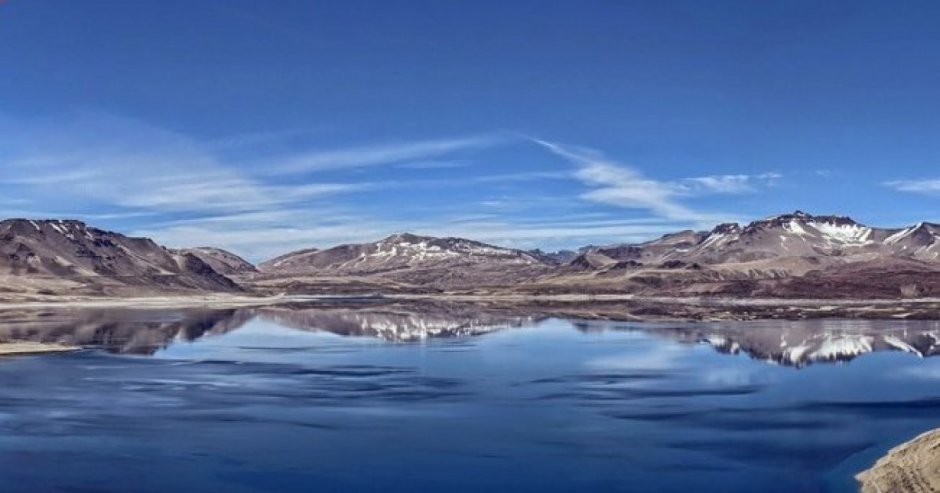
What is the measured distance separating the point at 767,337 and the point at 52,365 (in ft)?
217

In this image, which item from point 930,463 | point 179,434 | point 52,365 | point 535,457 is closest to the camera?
point 930,463

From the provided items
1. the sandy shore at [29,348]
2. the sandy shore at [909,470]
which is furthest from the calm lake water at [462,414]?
the sandy shore at [29,348]

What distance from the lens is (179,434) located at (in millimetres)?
41094

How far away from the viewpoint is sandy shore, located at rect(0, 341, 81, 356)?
256ft

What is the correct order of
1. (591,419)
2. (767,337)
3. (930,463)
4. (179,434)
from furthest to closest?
(767,337)
(591,419)
(179,434)
(930,463)

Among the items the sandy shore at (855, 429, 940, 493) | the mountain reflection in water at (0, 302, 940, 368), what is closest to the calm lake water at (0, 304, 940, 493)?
the sandy shore at (855, 429, 940, 493)

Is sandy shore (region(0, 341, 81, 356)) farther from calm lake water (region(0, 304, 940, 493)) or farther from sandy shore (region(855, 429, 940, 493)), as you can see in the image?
sandy shore (region(855, 429, 940, 493))

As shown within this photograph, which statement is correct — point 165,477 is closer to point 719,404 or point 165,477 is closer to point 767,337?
point 719,404

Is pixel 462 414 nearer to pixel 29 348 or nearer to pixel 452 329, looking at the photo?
pixel 29 348

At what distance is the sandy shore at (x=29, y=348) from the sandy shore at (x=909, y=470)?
66.9m

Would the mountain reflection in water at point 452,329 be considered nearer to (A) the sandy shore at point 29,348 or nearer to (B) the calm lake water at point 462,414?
(B) the calm lake water at point 462,414

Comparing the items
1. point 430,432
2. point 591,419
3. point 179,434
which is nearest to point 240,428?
point 179,434

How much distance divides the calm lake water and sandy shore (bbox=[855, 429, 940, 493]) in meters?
0.90

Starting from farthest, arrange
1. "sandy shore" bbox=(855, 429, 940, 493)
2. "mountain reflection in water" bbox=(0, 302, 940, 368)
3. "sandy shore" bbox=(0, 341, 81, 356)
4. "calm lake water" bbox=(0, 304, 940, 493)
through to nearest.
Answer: "mountain reflection in water" bbox=(0, 302, 940, 368), "sandy shore" bbox=(0, 341, 81, 356), "calm lake water" bbox=(0, 304, 940, 493), "sandy shore" bbox=(855, 429, 940, 493)
